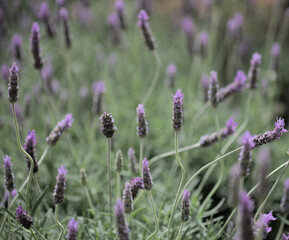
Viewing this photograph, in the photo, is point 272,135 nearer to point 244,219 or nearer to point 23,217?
point 244,219

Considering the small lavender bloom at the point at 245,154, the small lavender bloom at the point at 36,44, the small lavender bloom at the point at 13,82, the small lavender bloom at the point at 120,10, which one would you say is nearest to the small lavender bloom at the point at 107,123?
the small lavender bloom at the point at 13,82

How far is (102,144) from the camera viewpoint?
1910mm

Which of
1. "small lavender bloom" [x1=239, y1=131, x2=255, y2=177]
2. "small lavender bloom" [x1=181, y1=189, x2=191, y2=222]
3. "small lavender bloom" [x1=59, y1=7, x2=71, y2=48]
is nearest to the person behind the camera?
"small lavender bloom" [x1=239, y1=131, x2=255, y2=177]

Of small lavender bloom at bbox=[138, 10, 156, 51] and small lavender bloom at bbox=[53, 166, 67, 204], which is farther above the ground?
Result: small lavender bloom at bbox=[138, 10, 156, 51]

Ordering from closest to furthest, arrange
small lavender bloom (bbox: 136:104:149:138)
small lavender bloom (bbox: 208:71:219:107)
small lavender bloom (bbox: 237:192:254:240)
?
small lavender bloom (bbox: 237:192:254:240) → small lavender bloom (bbox: 136:104:149:138) → small lavender bloom (bbox: 208:71:219:107)

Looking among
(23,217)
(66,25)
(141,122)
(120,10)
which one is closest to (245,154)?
(141,122)

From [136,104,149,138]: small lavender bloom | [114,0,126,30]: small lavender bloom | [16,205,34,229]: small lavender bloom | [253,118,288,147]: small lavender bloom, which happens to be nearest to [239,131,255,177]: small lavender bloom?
[253,118,288,147]: small lavender bloom

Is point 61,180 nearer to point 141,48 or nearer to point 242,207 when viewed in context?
point 242,207

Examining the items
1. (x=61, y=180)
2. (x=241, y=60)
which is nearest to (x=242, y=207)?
(x=61, y=180)

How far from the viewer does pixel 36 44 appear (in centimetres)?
133

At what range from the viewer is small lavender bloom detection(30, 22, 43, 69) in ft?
4.27

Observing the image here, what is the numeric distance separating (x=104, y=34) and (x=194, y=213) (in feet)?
8.37

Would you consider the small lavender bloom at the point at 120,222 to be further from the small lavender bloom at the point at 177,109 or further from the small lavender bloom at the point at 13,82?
the small lavender bloom at the point at 13,82

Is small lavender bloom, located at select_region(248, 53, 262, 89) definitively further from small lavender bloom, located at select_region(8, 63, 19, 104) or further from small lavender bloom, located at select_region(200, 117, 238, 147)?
small lavender bloom, located at select_region(8, 63, 19, 104)
